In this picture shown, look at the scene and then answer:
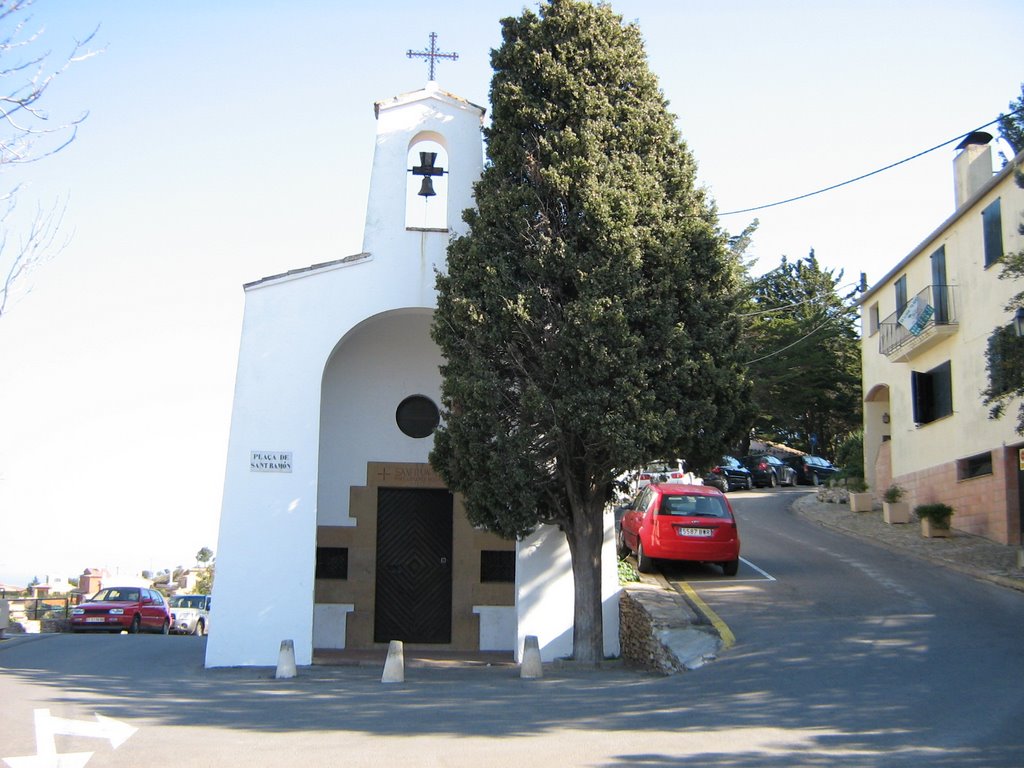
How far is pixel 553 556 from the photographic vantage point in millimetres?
13828

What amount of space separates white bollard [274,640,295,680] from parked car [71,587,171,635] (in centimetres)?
1351

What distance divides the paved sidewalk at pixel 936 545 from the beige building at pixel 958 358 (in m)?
0.92

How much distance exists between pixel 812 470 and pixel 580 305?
33.4 meters

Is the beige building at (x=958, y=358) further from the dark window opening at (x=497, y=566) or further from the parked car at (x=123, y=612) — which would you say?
the parked car at (x=123, y=612)

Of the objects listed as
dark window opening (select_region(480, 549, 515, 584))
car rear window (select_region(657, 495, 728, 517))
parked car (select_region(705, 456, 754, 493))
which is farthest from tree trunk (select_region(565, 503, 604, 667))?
parked car (select_region(705, 456, 754, 493))

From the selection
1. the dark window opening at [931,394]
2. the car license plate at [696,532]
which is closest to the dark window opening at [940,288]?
the dark window opening at [931,394]

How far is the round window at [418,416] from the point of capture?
15773 mm

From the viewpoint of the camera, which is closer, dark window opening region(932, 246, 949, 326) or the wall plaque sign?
the wall plaque sign

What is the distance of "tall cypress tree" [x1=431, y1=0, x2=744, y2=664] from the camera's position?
39.0ft

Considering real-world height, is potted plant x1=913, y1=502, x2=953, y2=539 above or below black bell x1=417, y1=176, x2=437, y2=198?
below

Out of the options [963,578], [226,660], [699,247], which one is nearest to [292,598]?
[226,660]

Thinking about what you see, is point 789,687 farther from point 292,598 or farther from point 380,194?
point 380,194

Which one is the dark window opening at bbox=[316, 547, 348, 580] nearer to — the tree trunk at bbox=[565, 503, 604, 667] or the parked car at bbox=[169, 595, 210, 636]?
the tree trunk at bbox=[565, 503, 604, 667]

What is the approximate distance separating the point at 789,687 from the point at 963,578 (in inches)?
345
